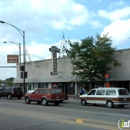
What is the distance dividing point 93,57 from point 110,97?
721 cm

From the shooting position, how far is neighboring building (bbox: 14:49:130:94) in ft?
88.9

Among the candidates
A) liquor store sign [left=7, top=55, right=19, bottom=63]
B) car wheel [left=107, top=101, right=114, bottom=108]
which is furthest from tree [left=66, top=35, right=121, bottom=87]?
liquor store sign [left=7, top=55, right=19, bottom=63]

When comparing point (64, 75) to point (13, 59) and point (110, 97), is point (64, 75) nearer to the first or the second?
point (110, 97)

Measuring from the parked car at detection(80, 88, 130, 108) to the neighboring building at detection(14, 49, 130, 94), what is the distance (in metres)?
6.59

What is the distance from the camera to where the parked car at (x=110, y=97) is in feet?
64.0

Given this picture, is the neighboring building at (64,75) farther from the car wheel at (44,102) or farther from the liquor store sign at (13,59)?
the car wheel at (44,102)

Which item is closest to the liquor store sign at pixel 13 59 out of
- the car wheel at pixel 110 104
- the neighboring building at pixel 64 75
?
the neighboring building at pixel 64 75

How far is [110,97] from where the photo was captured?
19938mm

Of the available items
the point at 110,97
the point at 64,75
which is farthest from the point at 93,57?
the point at 64,75

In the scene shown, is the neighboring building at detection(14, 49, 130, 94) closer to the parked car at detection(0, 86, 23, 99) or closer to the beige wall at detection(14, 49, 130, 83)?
the beige wall at detection(14, 49, 130, 83)

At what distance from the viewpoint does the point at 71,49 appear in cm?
2828

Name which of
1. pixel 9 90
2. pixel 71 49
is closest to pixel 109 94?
pixel 71 49

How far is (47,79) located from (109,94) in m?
Answer: 17.8

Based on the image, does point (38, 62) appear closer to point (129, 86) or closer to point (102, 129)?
point (129, 86)
